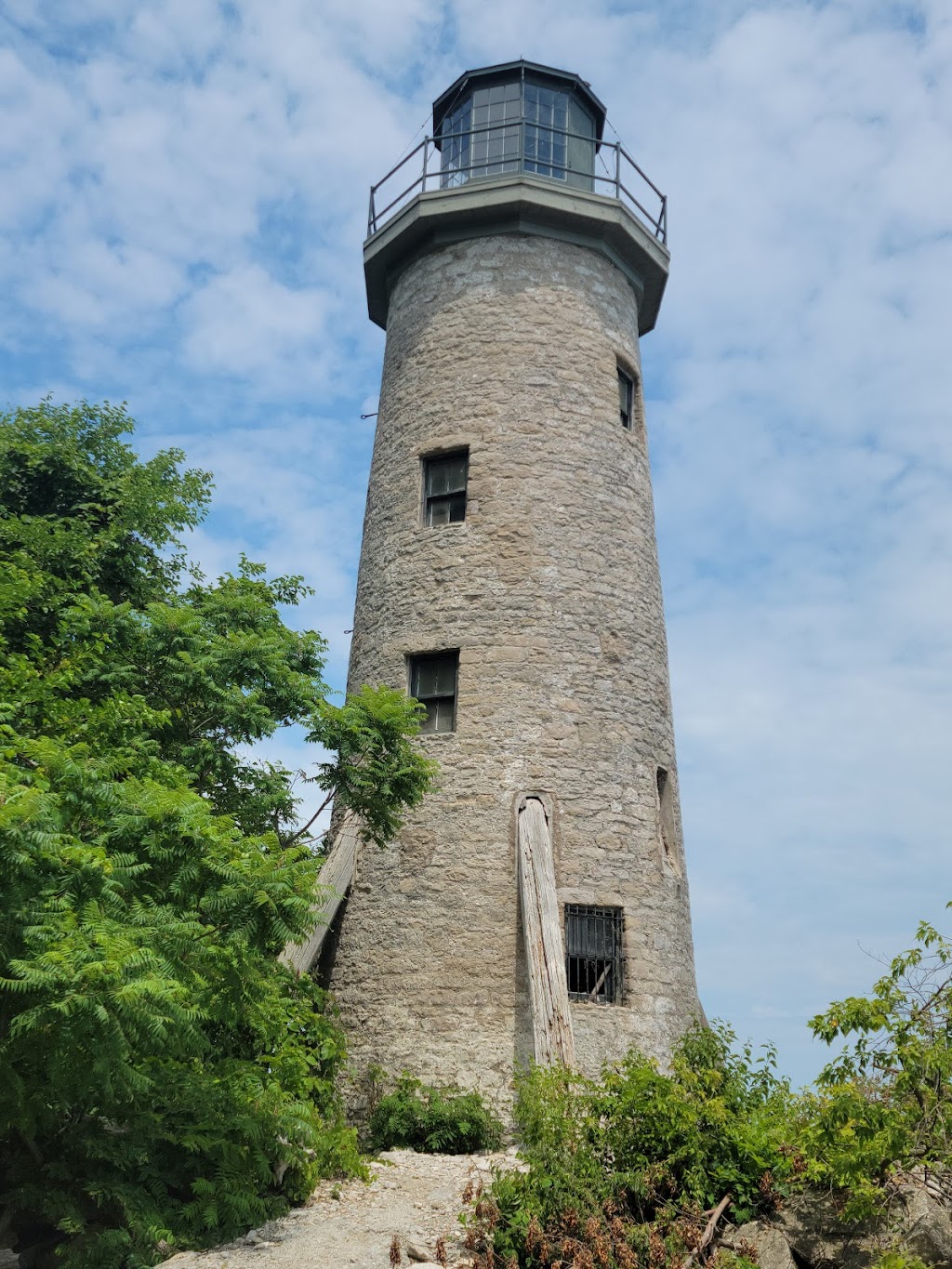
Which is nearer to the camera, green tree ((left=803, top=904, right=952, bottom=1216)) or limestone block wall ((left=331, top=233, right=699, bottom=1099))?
green tree ((left=803, top=904, right=952, bottom=1216))

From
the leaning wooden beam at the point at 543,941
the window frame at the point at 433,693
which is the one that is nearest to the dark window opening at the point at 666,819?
the leaning wooden beam at the point at 543,941

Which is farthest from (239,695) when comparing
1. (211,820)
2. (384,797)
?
(211,820)

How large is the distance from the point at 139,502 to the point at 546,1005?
932 centimetres

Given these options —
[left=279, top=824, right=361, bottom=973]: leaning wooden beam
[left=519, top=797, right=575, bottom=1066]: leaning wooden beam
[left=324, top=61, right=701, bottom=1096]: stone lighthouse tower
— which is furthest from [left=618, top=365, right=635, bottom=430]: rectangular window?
A: [left=279, top=824, right=361, bottom=973]: leaning wooden beam

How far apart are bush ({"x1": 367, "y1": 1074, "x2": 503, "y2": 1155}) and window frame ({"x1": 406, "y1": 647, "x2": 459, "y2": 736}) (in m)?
4.29

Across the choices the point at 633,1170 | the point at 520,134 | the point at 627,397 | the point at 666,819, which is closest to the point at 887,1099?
the point at 633,1170

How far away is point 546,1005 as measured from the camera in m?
12.0

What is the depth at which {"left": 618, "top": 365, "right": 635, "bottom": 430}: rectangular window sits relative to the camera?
17000 millimetres

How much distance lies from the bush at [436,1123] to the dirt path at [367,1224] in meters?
0.44

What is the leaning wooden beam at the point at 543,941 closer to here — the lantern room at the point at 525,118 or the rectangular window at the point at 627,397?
the rectangular window at the point at 627,397

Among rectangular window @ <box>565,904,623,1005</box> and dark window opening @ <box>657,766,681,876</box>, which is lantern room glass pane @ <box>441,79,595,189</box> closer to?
dark window opening @ <box>657,766,681,876</box>

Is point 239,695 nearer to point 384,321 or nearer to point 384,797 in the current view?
point 384,797

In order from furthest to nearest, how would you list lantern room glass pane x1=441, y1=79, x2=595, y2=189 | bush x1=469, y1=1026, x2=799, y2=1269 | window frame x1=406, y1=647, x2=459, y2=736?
lantern room glass pane x1=441, y1=79, x2=595, y2=189 < window frame x1=406, y1=647, x2=459, y2=736 < bush x1=469, y1=1026, x2=799, y2=1269

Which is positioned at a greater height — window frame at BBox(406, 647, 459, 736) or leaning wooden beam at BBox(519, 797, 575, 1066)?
window frame at BBox(406, 647, 459, 736)
